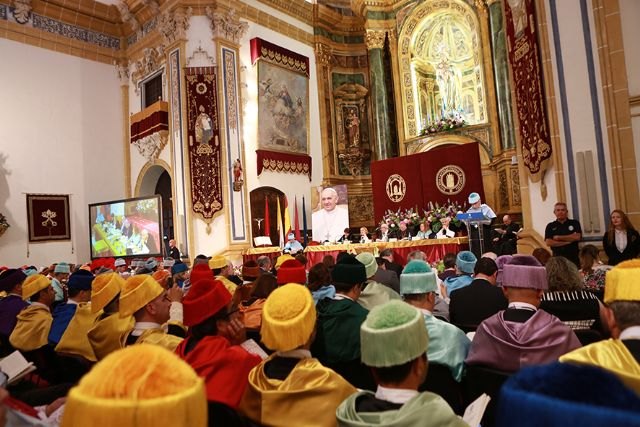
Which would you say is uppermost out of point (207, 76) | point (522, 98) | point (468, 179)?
point (207, 76)

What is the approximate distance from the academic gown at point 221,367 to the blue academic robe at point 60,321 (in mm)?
2122

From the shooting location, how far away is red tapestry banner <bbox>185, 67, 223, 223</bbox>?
1196 centimetres

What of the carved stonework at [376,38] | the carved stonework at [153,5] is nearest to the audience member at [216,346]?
the carved stonework at [153,5]

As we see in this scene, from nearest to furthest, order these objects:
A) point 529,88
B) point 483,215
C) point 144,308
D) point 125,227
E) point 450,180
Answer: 1. point 144,308
2. point 529,88
3. point 483,215
4. point 450,180
5. point 125,227

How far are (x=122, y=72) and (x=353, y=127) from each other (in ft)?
23.1

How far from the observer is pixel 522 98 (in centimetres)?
709

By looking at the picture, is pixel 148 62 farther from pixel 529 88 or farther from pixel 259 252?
pixel 529 88

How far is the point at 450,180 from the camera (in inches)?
466

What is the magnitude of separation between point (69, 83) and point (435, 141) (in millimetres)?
10182

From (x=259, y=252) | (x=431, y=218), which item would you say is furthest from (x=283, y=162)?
(x=431, y=218)

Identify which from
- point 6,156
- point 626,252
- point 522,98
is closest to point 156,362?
point 626,252

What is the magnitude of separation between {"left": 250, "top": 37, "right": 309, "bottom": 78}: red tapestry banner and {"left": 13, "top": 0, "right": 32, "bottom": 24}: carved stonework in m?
5.57

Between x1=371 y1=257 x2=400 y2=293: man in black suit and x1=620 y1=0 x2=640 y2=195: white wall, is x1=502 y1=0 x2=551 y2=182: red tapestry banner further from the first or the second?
x1=371 y1=257 x2=400 y2=293: man in black suit

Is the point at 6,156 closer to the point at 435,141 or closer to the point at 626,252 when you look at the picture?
the point at 435,141
